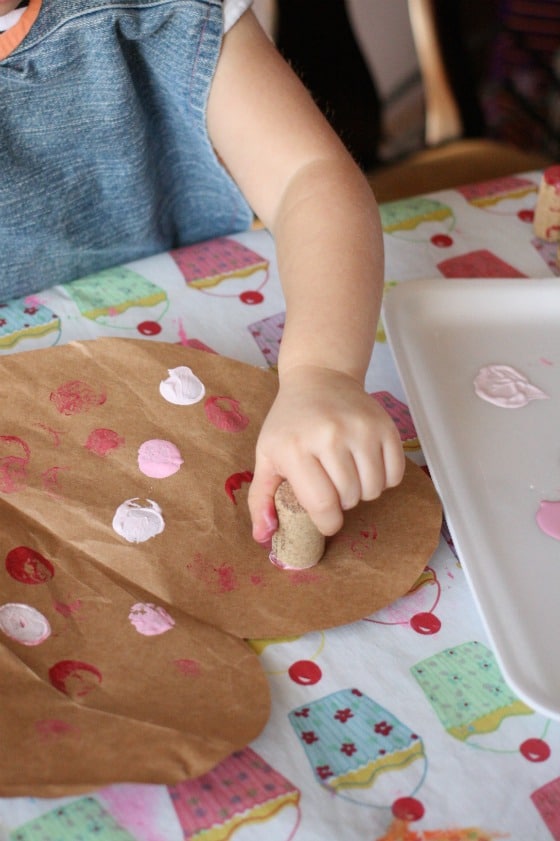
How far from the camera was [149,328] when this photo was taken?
2.27 ft

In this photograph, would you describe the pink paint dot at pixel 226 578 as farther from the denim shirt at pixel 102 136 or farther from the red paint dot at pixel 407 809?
the denim shirt at pixel 102 136

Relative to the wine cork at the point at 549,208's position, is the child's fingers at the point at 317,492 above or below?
above

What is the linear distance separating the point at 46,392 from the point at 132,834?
28 centimetres

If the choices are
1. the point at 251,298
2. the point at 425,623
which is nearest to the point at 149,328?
the point at 251,298

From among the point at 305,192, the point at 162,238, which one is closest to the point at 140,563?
the point at 305,192

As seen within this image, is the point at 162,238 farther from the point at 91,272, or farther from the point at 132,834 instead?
the point at 132,834

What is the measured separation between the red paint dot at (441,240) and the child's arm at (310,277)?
158 millimetres

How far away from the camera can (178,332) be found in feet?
2.27

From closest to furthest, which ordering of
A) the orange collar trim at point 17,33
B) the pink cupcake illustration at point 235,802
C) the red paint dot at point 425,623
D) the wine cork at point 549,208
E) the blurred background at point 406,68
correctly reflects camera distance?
the pink cupcake illustration at point 235,802, the red paint dot at point 425,623, the orange collar trim at point 17,33, the wine cork at point 549,208, the blurred background at point 406,68

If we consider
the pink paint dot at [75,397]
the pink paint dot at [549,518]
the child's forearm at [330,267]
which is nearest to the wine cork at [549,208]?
the child's forearm at [330,267]

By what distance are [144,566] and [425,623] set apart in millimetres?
156

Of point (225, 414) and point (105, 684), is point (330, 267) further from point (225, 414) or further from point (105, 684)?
point (105, 684)

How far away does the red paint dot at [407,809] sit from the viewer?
431 millimetres

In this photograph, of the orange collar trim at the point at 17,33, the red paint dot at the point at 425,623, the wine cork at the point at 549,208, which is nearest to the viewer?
the red paint dot at the point at 425,623
